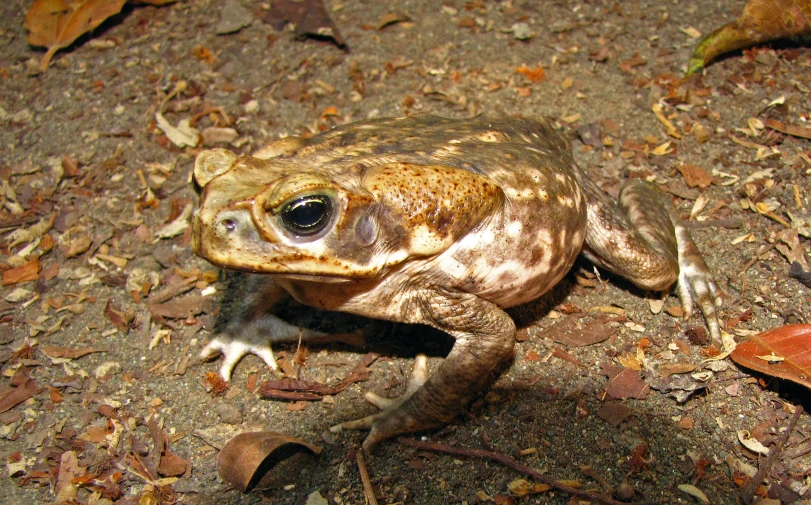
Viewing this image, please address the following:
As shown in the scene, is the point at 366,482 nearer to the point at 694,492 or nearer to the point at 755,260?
the point at 694,492

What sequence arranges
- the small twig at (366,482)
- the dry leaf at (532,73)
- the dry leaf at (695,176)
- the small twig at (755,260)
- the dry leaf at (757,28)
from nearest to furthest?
the small twig at (366,482) < the small twig at (755,260) < the dry leaf at (695,176) < the dry leaf at (757,28) < the dry leaf at (532,73)

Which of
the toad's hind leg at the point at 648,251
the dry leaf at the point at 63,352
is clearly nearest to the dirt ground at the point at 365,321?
the dry leaf at the point at 63,352

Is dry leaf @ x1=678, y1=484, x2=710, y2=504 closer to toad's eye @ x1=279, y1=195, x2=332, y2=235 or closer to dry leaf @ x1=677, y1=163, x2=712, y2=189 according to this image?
toad's eye @ x1=279, y1=195, x2=332, y2=235

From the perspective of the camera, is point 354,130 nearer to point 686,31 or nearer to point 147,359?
point 147,359

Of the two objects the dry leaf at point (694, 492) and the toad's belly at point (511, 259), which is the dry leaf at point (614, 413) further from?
the toad's belly at point (511, 259)

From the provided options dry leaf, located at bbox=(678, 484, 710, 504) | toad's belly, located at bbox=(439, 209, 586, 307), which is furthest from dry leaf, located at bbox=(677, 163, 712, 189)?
dry leaf, located at bbox=(678, 484, 710, 504)

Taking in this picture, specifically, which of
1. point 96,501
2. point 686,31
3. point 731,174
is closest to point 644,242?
point 731,174
